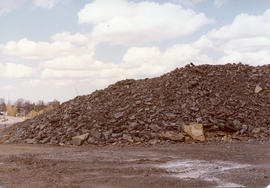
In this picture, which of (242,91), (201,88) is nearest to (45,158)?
(201,88)

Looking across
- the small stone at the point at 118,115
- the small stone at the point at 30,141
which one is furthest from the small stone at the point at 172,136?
the small stone at the point at 30,141

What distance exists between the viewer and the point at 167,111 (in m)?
11.7

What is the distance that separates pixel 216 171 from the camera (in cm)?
657

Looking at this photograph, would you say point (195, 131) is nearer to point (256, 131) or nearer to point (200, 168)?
point (256, 131)

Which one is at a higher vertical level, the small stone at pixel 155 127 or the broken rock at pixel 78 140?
the small stone at pixel 155 127

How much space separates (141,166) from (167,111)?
15.9ft

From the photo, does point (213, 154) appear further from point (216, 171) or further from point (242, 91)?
point (242, 91)

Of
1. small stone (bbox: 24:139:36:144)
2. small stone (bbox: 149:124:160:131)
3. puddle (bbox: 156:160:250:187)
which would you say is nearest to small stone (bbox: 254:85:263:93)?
small stone (bbox: 149:124:160:131)

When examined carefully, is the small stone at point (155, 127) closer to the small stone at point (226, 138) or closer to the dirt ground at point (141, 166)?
the dirt ground at point (141, 166)

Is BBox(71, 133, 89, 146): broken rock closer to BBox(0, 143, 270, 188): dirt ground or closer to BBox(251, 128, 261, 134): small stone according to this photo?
BBox(0, 143, 270, 188): dirt ground

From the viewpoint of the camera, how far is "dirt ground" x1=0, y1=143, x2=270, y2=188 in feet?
19.0

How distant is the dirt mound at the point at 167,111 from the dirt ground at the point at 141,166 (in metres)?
1.05

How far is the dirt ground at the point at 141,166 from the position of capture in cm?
580

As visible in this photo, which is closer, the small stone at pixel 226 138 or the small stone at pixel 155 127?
the small stone at pixel 226 138
